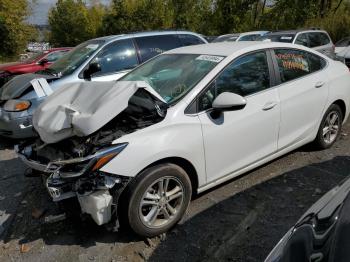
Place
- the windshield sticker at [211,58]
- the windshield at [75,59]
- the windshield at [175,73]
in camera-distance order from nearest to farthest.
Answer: the windshield at [175,73] → the windshield sticker at [211,58] → the windshield at [75,59]

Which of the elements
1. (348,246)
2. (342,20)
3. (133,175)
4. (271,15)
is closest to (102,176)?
(133,175)

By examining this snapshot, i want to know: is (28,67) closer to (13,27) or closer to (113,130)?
(113,130)

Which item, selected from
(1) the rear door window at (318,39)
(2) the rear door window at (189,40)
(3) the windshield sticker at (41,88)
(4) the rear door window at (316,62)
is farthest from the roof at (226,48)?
(1) the rear door window at (318,39)

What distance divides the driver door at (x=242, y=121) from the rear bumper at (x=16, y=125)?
3339 millimetres

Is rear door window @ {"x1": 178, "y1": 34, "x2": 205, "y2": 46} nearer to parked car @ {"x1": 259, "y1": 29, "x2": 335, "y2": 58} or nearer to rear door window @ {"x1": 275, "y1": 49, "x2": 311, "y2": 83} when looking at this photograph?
rear door window @ {"x1": 275, "y1": 49, "x2": 311, "y2": 83}

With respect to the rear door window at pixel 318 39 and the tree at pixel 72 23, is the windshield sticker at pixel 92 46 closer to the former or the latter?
the rear door window at pixel 318 39

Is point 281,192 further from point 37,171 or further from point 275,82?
point 37,171

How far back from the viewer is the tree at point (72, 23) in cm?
4228

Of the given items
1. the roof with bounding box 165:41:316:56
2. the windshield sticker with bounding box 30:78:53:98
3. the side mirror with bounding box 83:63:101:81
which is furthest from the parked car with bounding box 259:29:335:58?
the windshield sticker with bounding box 30:78:53:98

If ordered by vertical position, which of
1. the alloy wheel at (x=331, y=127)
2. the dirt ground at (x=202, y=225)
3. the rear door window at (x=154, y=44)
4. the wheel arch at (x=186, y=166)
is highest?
the rear door window at (x=154, y=44)

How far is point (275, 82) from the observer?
13.9 feet

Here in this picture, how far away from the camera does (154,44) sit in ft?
23.2

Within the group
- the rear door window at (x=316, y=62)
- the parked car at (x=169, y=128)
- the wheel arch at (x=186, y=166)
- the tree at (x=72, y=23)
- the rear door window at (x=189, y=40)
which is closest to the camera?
the parked car at (x=169, y=128)

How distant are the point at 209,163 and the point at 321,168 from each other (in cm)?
183
